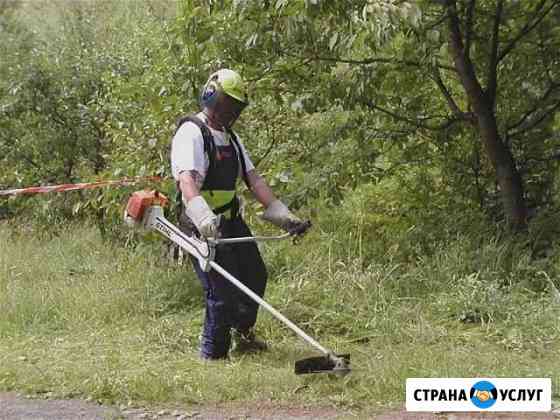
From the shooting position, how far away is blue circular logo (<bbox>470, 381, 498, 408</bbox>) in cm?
477

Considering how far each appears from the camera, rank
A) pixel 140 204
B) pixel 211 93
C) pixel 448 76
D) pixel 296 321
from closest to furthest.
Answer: pixel 211 93 → pixel 140 204 → pixel 296 321 → pixel 448 76

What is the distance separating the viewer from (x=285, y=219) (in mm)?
5828

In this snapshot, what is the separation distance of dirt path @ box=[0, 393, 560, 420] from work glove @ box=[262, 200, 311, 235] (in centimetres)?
120

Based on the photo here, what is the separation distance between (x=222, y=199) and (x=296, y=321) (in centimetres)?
128

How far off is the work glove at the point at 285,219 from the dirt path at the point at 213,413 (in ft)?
3.94

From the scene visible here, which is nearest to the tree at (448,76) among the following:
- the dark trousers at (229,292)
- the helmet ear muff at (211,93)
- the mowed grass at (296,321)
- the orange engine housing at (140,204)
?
the helmet ear muff at (211,93)

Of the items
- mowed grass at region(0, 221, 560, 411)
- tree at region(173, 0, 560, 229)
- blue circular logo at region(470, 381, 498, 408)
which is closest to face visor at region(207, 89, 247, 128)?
tree at region(173, 0, 560, 229)

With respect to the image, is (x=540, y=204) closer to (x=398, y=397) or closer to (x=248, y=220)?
(x=248, y=220)

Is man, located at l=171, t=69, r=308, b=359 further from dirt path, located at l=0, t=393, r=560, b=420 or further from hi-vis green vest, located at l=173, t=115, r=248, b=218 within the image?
dirt path, located at l=0, t=393, r=560, b=420

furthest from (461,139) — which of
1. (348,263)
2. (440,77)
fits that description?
(348,263)

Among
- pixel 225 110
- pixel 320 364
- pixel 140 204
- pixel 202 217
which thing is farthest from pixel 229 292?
pixel 225 110

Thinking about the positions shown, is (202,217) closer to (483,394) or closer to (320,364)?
(320,364)

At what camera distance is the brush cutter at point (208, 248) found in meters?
5.05

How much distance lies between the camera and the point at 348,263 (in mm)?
7473
